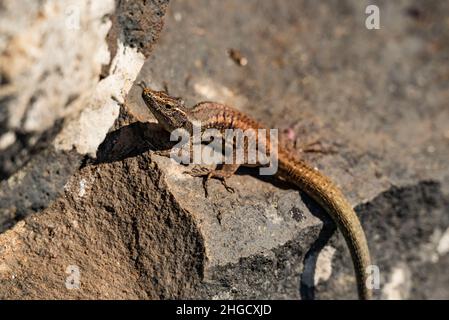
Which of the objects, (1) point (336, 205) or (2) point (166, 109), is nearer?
(2) point (166, 109)

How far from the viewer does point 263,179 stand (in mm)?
5191

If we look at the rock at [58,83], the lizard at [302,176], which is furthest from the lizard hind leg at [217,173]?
the rock at [58,83]

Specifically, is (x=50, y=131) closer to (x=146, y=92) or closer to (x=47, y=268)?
(x=146, y=92)

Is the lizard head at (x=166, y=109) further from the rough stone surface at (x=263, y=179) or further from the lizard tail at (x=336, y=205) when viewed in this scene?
the lizard tail at (x=336, y=205)

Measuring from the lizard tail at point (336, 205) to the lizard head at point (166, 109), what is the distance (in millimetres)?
1060

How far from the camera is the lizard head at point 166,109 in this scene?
4461 mm

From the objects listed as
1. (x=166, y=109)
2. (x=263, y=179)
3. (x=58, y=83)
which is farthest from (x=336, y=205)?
(x=58, y=83)

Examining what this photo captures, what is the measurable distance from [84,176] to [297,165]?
6.09 feet

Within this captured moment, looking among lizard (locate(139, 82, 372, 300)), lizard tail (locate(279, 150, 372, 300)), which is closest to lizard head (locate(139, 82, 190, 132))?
lizard (locate(139, 82, 372, 300))

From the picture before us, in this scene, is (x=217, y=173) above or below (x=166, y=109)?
below

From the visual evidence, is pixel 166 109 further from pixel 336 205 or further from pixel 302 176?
pixel 336 205

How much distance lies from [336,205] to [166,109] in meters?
1.66

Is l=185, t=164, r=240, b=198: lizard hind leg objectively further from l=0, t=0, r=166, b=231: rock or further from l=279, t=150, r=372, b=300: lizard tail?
l=0, t=0, r=166, b=231: rock
